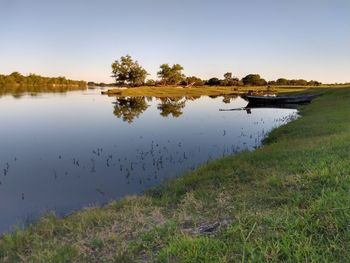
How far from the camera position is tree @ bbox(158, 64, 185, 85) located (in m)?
146

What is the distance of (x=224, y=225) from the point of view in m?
6.16

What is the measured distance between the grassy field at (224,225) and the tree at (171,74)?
453 feet

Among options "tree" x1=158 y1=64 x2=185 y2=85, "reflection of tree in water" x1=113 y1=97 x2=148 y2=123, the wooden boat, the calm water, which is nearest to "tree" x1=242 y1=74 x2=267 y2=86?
"tree" x1=158 y1=64 x2=185 y2=85

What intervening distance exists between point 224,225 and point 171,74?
141512 mm

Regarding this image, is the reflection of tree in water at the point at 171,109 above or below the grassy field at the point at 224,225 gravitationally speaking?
below

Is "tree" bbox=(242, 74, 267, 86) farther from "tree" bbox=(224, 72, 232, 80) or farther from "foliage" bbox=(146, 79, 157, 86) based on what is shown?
"foliage" bbox=(146, 79, 157, 86)

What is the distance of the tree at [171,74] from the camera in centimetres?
14550

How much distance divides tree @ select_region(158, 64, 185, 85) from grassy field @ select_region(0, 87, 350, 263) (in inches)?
5434

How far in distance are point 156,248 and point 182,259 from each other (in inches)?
32.1

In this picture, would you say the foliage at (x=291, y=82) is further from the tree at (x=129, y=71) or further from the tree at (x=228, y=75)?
the tree at (x=129, y=71)

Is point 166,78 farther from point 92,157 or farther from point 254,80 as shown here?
point 92,157

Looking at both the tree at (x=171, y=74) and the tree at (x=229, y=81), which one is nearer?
the tree at (x=171, y=74)

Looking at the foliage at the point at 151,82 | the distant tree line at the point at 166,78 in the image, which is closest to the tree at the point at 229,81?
the distant tree line at the point at 166,78

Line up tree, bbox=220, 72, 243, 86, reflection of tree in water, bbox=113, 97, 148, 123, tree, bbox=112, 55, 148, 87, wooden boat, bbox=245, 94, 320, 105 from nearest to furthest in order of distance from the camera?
1. reflection of tree in water, bbox=113, 97, 148, 123
2. wooden boat, bbox=245, 94, 320, 105
3. tree, bbox=112, 55, 148, 87
4. tree, bbox=220, 72, 243, 86
